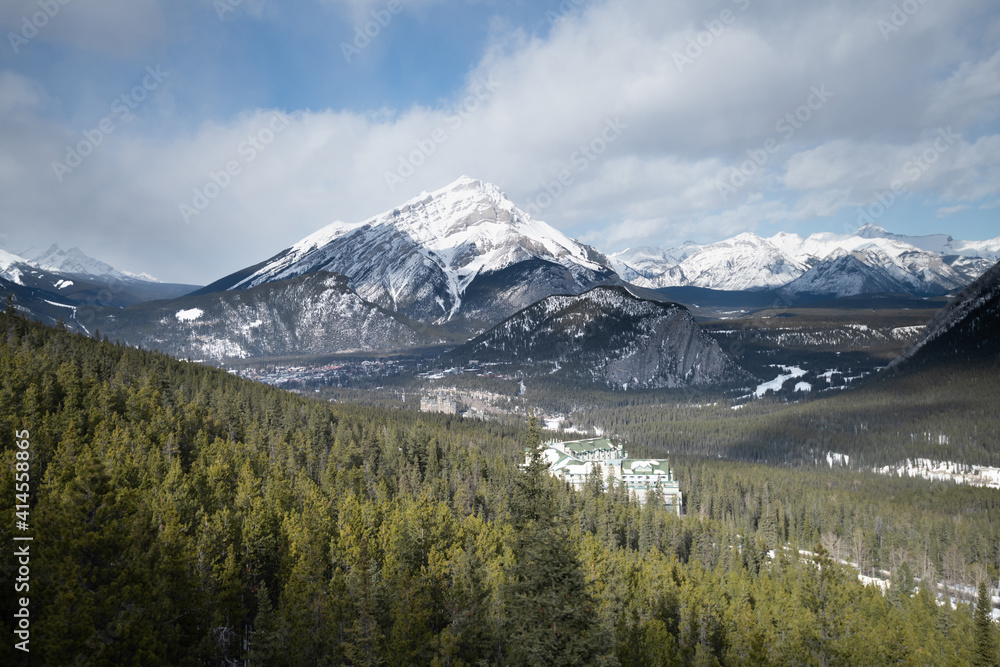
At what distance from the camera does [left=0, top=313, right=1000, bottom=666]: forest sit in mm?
29656

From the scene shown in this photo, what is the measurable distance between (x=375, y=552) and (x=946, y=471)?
17973 centimetres

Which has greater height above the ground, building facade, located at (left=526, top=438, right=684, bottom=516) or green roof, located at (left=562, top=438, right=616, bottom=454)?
green roof, located at (left=562, top=438, right=616, bottom=454)

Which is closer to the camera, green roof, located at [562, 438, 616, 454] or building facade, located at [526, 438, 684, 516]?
building facade, located at [526, 438, 684, 516]

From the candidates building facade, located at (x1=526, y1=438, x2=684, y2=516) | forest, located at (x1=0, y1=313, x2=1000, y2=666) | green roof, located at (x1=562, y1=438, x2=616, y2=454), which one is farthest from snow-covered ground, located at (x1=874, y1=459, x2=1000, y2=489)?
green roof, located at (x1=562, y1=438, x2=616, y2=454)

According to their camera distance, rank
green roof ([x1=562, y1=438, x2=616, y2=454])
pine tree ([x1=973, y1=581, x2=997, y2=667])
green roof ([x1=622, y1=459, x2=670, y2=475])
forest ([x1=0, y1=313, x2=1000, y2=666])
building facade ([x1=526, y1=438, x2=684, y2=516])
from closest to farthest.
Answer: forest ([x1=0, y1=313, x2=1000, y2=666])
pine tree ([x1=973, y1=581, x2=997, y2=667])
building facade ([x1=526, y1=438, x2=684, y2=516])
green roof ([x1=622, y1=459, x2=670, y2=475])
green roof ([x1=562, y1=438, x2=616, y2=454])

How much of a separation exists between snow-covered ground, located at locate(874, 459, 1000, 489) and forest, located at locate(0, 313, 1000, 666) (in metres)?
39.5

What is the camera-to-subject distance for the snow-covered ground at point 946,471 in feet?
520

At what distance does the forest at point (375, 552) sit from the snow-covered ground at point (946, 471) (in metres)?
39.5

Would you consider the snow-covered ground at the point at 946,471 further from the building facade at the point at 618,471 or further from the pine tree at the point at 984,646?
the pine tree at the point at 984,646

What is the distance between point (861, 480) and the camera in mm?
159000

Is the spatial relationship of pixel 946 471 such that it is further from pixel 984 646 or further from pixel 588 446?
pixel 984 646

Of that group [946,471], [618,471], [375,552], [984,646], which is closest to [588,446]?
[618,471]

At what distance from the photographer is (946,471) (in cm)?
16612

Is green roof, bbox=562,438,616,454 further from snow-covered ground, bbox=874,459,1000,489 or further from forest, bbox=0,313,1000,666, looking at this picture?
snow-covered ground, bbox=874,459,1000,489
